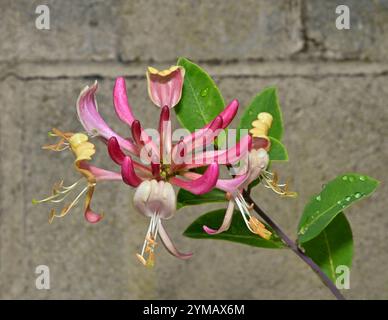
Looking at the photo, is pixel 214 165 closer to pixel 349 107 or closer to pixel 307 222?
pixel 307 222

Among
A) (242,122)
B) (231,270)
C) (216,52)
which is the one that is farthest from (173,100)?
(231,270)

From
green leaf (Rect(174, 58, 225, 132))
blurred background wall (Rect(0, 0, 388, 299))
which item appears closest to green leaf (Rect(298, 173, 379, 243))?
green leaf (Rect(174, 58, 225, 132))

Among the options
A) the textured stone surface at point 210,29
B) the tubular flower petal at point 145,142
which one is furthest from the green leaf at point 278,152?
the textured stone surface at point 210,29

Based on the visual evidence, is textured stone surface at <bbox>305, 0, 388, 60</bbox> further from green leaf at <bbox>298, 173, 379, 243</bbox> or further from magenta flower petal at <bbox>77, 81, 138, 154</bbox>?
magenta flower petal at <bbox>77, 81, 138, 154</bbox>

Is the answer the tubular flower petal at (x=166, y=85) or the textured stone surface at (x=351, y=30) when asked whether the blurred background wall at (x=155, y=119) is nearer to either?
the textured stone surface at (x=351, y=30)

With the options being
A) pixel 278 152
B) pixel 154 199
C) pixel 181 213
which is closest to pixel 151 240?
pixel 154 199

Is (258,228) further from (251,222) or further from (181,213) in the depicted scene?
(181,213)
